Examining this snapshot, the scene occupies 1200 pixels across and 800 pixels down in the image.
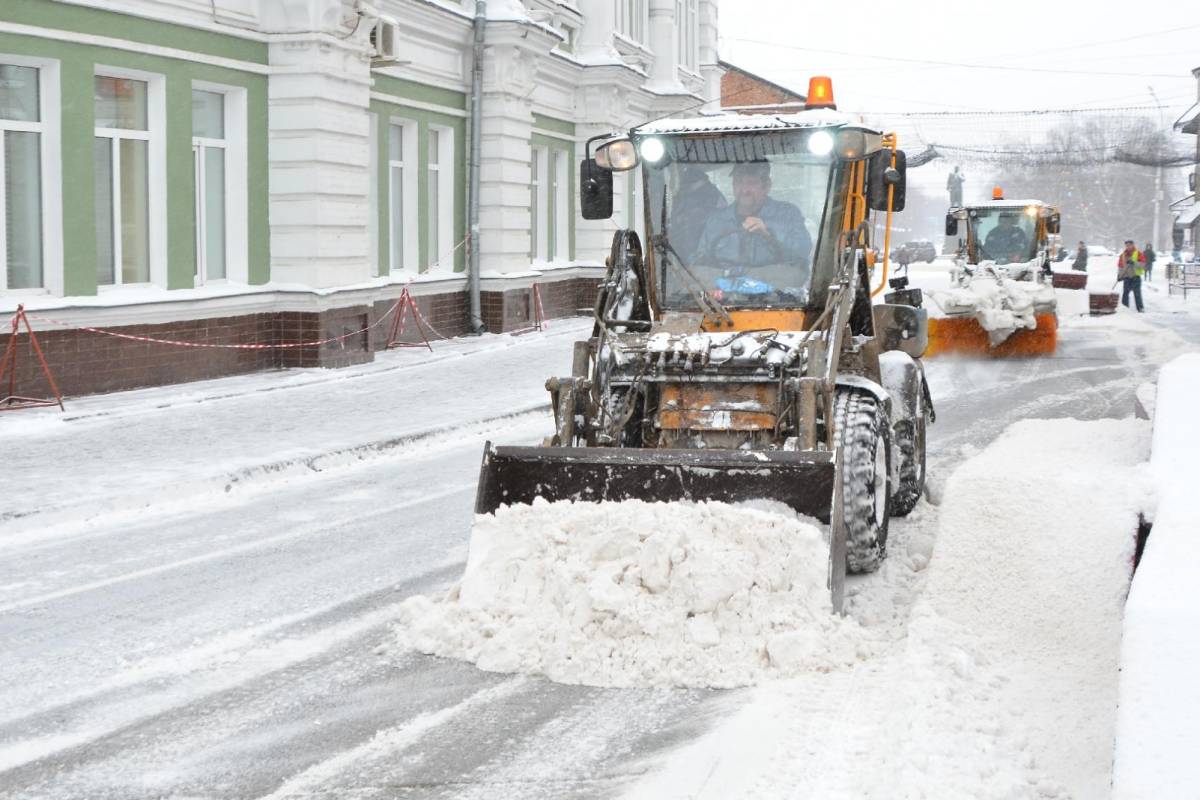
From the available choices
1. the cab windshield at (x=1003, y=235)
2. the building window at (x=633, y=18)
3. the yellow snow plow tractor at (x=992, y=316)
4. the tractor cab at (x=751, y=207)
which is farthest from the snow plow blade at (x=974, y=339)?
the tractor cab at (x=751, y=207)

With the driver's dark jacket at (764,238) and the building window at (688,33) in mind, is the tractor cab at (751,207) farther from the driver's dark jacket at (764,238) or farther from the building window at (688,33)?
the building window at (688,33)

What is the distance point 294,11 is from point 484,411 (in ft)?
18.5

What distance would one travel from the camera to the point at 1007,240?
26.4m

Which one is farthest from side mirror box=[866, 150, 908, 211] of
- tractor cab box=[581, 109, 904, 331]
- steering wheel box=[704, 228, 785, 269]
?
steering wheel box=[704, 228, 785, 269]

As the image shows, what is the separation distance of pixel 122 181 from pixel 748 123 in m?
8.90

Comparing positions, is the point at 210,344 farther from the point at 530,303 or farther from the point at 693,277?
the point at 530,303

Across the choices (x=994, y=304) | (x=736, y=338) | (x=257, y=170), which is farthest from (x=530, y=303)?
(x=736, y=338)

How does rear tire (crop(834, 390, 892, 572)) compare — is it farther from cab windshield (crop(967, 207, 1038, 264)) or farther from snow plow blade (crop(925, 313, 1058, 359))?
cab windshield (crop(967, 207, 1038, 264))

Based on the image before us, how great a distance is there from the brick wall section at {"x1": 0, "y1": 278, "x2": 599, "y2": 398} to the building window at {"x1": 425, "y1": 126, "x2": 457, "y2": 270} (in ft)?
2.98

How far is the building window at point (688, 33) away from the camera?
115ft

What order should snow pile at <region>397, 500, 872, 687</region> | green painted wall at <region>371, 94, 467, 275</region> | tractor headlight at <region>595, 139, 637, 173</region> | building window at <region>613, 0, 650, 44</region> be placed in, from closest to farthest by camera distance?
snow pile at <region>397, 500, 872, 687</region> < tractor headlight at <region>595, 139, 637, 173</region> < green painted wall at <region>371, 94, 467, 275</region> < building window at <region>613, 0, 650, 44</region>

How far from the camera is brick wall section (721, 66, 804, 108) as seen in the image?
51.5 m

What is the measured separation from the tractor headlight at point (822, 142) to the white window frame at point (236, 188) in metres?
10.1

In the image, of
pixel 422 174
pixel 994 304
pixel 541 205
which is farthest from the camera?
pixel 541 205
